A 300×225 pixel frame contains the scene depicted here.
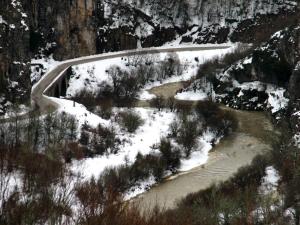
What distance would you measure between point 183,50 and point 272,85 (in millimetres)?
26188

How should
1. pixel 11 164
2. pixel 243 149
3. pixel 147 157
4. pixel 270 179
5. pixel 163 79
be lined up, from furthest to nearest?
pixel 163 79, pixel 243 149, pixel 147 157, pixel 270 179, pixel 11 164

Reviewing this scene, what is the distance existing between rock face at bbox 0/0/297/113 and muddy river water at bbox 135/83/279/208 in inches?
889

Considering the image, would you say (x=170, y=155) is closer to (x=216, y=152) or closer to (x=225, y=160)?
(x=225, y=160)

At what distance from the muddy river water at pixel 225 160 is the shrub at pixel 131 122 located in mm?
8266

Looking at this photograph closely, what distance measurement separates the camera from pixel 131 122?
5197cm

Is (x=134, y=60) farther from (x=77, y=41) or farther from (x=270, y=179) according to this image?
(x=270, y=179)

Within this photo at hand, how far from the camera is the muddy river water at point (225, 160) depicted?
3912cm

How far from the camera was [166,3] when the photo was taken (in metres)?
108

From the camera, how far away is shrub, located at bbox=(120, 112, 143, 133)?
51.9 meters

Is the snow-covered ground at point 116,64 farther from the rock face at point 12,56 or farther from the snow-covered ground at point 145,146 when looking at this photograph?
the snow-covered ground at point 145,146

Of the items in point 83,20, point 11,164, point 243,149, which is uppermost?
point 83,20

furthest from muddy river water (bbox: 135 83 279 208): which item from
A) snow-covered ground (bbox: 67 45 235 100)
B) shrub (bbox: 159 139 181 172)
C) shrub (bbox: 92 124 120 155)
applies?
snow-covered ground (bbox: 67 45 235 100)

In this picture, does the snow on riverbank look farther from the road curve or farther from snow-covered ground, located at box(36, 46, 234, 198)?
the road curve

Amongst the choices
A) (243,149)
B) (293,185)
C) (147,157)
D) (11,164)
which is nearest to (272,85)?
(243,149)
